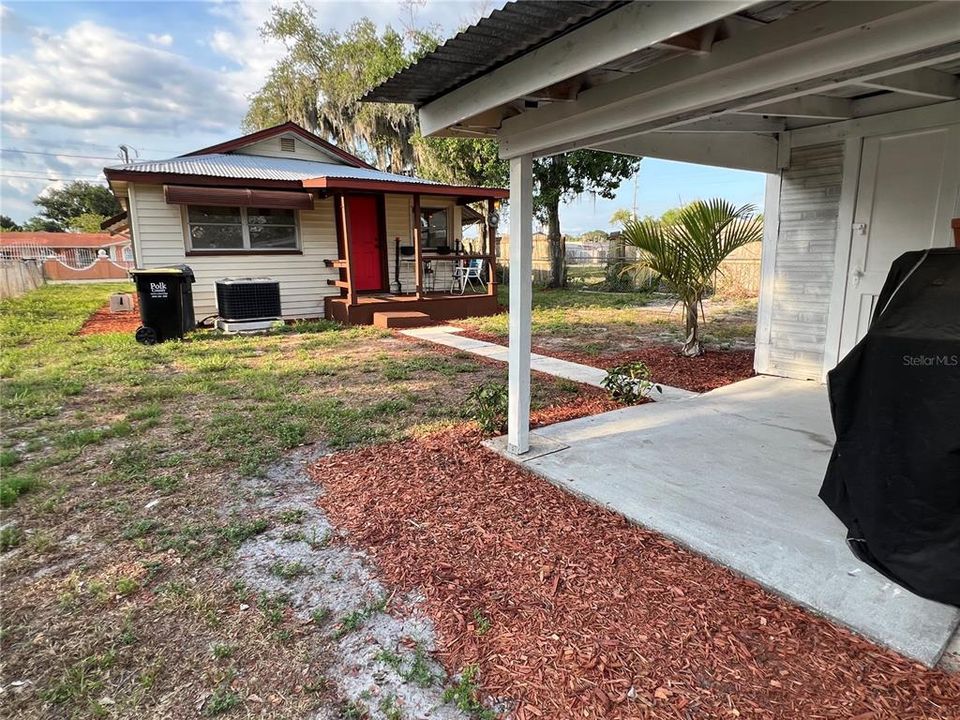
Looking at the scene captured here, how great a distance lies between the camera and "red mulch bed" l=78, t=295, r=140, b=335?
8.78 m

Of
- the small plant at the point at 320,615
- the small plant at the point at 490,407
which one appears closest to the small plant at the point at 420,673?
the small plant at the point at 320,615

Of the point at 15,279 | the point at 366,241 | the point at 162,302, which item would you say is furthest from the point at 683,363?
the point at 15,279

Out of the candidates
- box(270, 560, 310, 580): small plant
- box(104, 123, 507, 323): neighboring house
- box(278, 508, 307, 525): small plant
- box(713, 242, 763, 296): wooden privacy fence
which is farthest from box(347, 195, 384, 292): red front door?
box(713, 242, 763, 296): wooden privacy fence

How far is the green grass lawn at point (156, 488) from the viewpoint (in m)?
1.78

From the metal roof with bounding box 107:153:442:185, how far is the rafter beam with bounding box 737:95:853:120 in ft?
24.7

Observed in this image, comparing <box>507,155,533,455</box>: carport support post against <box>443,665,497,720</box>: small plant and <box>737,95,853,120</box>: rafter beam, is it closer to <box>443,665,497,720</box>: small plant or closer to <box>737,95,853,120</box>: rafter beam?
<box>737,95,853,120</box>: rafter beam

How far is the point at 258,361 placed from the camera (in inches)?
261

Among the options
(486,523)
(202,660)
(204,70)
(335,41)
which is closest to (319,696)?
(202,660)

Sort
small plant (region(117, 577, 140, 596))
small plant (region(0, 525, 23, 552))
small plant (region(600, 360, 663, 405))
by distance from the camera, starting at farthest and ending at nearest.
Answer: small plant (region(600, 360, 663, 405)), small plant (region(0, 525, 23, 552)), small plant (region(117, 577, 140, 596))

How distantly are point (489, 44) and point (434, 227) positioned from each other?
1044 cm

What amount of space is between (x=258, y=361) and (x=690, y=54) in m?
6.01

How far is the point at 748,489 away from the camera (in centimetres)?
287

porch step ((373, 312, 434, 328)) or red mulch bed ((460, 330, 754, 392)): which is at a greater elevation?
porch step ((373, 312, 434, 328))

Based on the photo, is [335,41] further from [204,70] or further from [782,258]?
[782,258]
